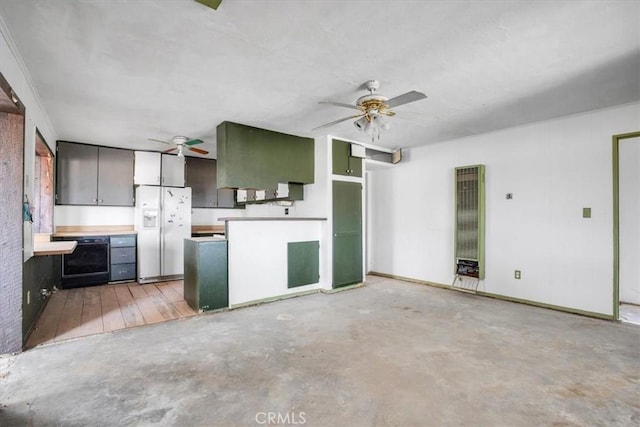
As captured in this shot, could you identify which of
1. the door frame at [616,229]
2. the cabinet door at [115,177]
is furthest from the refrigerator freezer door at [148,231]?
the door frame at [616,229]

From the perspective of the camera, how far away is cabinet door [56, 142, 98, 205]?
209 inches

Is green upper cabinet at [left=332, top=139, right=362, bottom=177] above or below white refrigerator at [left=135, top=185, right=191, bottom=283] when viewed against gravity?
above

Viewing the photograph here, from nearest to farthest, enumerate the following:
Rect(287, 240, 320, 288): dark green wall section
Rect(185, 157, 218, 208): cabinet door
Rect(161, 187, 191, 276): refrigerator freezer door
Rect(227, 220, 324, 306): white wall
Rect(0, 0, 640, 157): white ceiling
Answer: Rect(0, 0, 640, 157): white ceiling → Rect(227, 220, 324, 306): white wall → Rect(287, 240, 320, 288): dark green wall section → Rect(161, 187, 191, 276): refrigerator freezer door → Rect(185, 157, 218, 208): cabinet door

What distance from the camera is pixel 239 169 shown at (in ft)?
14.0

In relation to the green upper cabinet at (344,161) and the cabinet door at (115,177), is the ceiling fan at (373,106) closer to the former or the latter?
the green upper cabinet at (344,161)

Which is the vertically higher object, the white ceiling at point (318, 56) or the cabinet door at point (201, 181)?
the white ceiling at point (318, 56)

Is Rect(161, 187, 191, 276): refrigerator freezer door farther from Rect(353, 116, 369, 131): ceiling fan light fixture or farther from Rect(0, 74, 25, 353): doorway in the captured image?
Rect(353, 116, 369, 131): ceiling fan light fixture

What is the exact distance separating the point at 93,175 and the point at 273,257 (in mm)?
3806

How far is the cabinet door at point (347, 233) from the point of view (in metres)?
5.00

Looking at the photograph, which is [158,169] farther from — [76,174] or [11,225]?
[11,225]

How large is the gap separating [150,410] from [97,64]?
2705 millimetres

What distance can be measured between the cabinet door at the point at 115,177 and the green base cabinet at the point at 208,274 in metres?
2.72

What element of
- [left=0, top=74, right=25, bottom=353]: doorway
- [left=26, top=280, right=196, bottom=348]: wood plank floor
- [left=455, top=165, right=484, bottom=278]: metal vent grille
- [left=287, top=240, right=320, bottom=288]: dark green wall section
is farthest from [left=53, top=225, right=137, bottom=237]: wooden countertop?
[left=455, top=165, right=484, bottom=278]: metal vent grille

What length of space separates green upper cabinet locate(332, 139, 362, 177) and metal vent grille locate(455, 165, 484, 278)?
1636 mm
